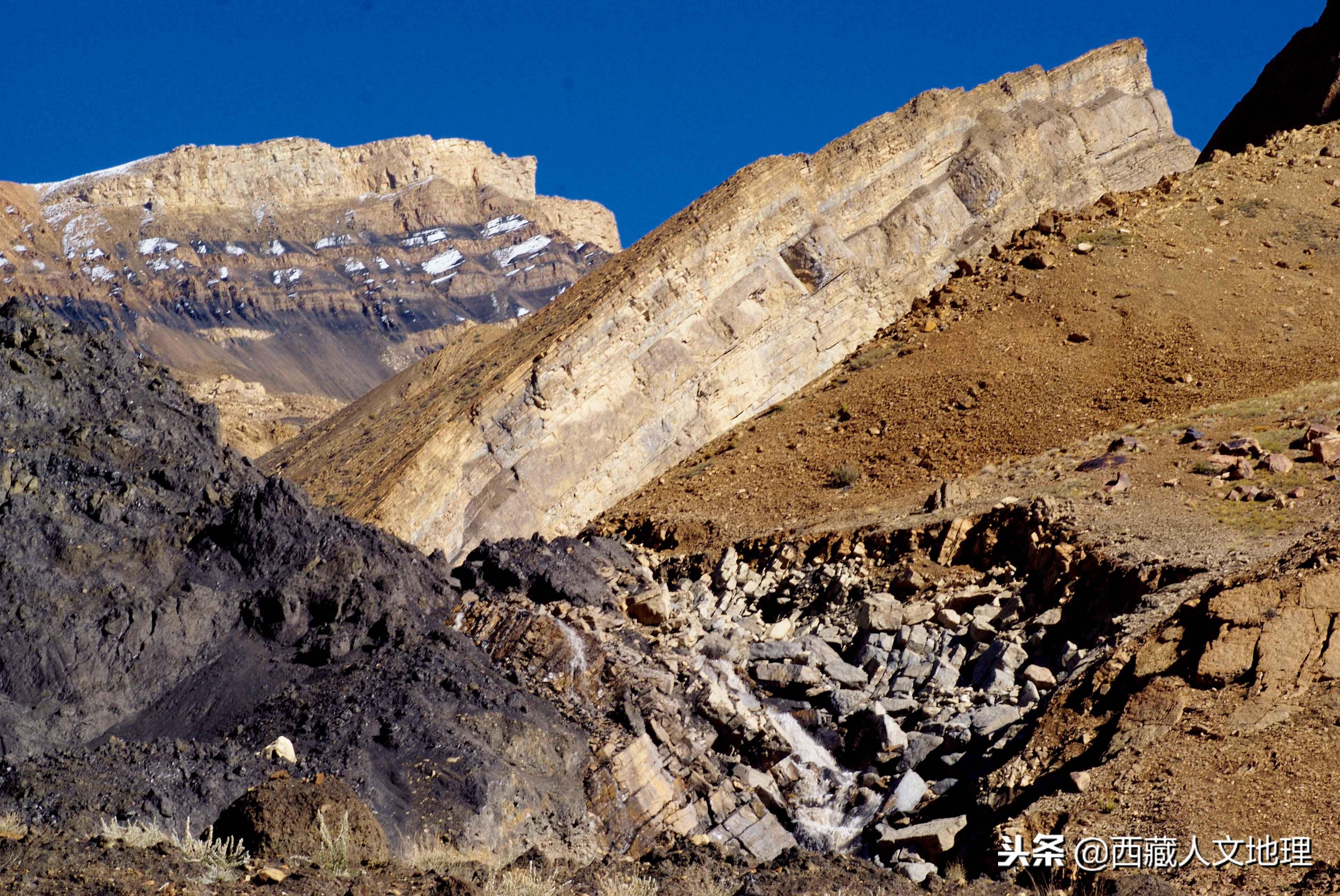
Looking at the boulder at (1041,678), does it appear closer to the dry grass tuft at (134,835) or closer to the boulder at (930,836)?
the boulder at (930,836)

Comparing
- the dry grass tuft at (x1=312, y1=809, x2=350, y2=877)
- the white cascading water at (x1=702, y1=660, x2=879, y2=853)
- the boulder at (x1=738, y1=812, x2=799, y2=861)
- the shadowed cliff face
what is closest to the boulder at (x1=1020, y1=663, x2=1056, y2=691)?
the white cascading water at (x1=702, y1=660, x2=879, y2=853)

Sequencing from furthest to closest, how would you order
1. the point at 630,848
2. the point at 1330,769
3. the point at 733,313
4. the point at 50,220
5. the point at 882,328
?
the point at 50,220
the point at 882,328
the point at 733,313
the point at 630,848
the point at 1330,769

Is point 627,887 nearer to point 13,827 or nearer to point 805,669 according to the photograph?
point 13,827

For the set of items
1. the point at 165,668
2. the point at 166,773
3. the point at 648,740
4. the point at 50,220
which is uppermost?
the point at 50,220

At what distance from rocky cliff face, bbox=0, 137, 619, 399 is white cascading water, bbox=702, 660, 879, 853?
71452 millimetres

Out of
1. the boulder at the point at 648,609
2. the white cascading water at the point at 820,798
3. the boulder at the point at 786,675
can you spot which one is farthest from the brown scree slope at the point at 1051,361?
the white cascading water at the point at 820,798

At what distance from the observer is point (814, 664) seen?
14.8m

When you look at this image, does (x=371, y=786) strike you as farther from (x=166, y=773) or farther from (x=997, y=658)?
(x=997, y=658)

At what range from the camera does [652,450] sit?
23.2 meters

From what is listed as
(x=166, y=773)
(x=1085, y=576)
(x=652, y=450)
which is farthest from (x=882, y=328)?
(x=166, y=773)

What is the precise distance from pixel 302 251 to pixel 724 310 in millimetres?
97355

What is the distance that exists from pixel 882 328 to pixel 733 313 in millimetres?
3238

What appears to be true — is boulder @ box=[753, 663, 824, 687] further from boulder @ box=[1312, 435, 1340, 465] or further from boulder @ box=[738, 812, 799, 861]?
boulder @ box=[1312, 435, 1340, 465]

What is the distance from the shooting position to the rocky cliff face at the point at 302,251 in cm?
9919
